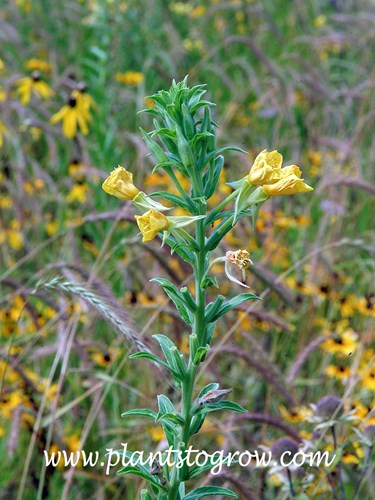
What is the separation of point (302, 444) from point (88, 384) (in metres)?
0.89

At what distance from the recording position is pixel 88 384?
2406 mm

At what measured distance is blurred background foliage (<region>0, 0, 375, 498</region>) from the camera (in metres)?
2.11

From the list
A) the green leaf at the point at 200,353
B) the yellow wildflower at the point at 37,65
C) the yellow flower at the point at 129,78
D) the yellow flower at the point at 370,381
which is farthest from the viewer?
the yellow flower at the point at 129,78

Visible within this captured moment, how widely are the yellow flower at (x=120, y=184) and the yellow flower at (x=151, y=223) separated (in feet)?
0.26

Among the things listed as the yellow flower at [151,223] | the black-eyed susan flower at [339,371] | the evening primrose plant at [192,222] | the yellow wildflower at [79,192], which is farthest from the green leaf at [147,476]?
the yellow wildflower at [79,192]

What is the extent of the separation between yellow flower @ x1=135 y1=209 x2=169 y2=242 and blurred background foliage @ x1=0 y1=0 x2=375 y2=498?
0.46 metres

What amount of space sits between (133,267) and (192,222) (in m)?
1.93

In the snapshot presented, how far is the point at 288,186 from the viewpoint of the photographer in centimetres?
117

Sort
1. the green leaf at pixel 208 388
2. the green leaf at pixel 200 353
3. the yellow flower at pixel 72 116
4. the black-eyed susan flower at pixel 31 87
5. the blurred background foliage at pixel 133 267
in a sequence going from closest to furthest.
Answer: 1. the green leaf at pixel 200 353
2. the green leaf at pixel 208 388
3. the blurred background foliage at pixel 133 267
4. the yellow flower at pixel 72 116
5. the black-eyed susan flower at pixel 31 87

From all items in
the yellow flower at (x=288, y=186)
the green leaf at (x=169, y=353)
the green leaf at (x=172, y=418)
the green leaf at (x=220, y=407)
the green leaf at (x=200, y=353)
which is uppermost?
the yellow flower at (x=288, y=186)

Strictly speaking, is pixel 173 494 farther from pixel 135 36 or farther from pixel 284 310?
pixel 135 36

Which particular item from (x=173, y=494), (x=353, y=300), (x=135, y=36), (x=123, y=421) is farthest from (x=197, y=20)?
(x=173, y=494)

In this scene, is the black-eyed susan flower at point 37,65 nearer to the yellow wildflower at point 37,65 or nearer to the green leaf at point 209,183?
the yellow wildflower at point 37,65

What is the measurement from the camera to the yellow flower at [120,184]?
3.91 feet
